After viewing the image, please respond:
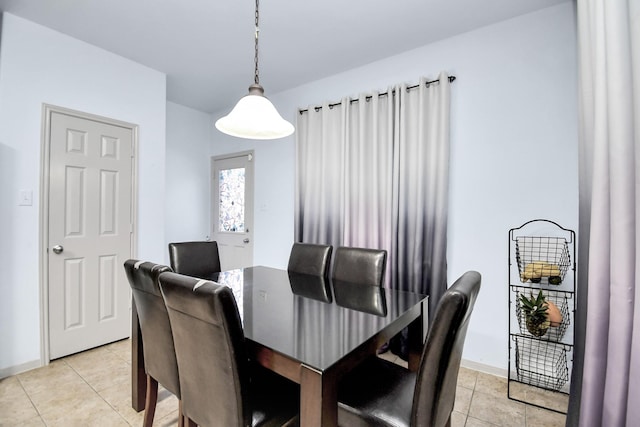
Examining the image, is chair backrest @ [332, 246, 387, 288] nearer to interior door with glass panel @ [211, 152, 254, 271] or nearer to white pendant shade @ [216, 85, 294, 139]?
white pendant shade @ [216, 85, 294, 139]

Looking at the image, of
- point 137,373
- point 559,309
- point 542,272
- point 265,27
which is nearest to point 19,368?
point 137,373

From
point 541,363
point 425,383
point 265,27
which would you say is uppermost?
point 265,27

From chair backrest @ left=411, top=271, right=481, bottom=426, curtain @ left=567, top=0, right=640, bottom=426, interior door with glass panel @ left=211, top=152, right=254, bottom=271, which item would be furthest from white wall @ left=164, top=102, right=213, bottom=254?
curtain @ left=567, top=0, right=640, bottom=426

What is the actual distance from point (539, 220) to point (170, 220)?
13.0 feet

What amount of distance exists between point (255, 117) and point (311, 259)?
120cm

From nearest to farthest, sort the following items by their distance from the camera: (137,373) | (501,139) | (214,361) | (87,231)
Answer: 1. (214,361)
2. (137,373)
3. (501,139)
4. (87,231)

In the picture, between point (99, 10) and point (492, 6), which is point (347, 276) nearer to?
point (492, 6)

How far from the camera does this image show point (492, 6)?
2096 mm

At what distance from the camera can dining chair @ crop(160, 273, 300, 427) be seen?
0.98 metres

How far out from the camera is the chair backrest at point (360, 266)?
205 cm

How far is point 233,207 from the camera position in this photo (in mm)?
4152

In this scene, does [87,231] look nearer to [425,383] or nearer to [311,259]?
[311,259]

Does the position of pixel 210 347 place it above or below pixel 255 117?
below

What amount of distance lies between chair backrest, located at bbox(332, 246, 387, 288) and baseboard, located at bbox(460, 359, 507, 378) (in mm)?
1091
